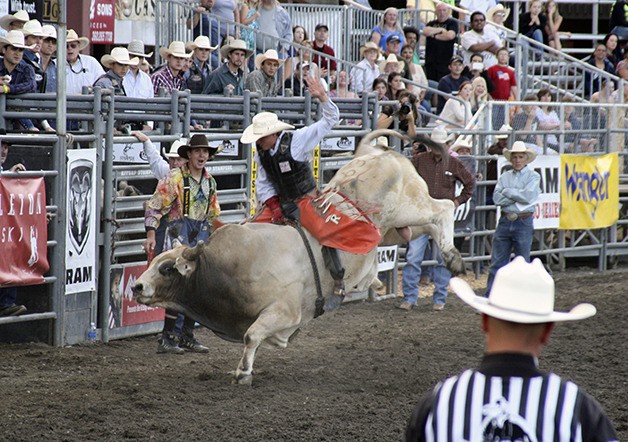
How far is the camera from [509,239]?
13422mm

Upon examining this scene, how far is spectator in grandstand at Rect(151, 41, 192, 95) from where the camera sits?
511 inches

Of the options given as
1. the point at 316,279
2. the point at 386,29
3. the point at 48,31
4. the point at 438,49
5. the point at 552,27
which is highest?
the point at 552,27

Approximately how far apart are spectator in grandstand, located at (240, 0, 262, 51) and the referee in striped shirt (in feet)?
42.5

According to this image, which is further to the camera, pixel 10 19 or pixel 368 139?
pixel 10 19

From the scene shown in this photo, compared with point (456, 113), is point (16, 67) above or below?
above

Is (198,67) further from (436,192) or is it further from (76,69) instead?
(436,192)

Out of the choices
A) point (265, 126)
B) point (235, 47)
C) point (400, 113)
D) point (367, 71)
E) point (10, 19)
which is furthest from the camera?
point (367, 71)

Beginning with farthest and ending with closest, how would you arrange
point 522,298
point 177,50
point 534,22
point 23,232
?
1. point 534,22
2. point 177,50
3. point 23,232
4. point 522,298

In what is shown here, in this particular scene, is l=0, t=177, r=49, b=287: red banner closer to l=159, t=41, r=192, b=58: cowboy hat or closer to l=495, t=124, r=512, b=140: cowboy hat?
l=159, t=41, r=192, b=58: cowboy hat

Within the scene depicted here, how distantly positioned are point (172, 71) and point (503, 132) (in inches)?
185

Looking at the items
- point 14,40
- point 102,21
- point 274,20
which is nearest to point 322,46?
point 274,20

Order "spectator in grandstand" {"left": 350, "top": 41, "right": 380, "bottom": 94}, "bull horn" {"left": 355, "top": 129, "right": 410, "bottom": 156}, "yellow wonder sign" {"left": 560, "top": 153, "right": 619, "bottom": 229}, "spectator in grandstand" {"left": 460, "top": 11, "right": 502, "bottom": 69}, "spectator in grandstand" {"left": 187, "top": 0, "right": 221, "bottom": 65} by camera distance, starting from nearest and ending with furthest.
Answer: "bull horn" {"left": 355, "top": 129, "right": 410, "bottom": 156}
"spectator in grandstand" {"left": 187, "top": 0, "right": 221, "bottom": 65}
"yellow wonder sign" {"left": 560, "top": 153, "right": 619, "bottom": 229}
"spectator in grandstand" {"left": 350, "top": 41, "right": 380, "bottom": 94}
"spectator in grandstand" {"left": 460, "top": 11, "right": 502, "bottom": 69}

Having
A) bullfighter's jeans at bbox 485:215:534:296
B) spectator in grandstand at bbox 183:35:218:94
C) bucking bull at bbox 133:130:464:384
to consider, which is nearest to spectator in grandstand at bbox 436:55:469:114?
bullfighter's jeans at bbox 485:215:534:296

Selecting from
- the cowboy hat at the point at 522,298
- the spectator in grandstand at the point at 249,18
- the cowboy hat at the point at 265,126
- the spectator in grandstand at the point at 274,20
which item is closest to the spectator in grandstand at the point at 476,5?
the spectator in grandstand at the point at 274,20
